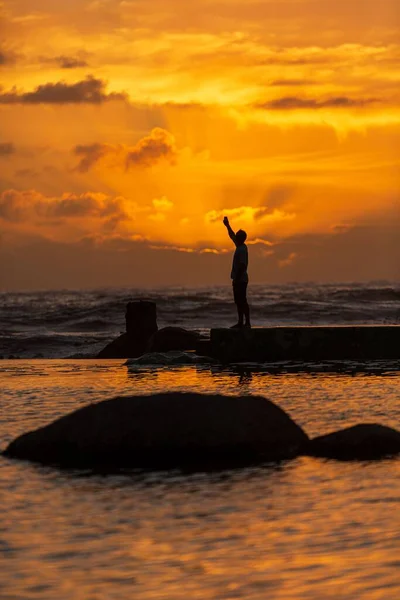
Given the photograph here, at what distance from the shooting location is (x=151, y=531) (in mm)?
6715

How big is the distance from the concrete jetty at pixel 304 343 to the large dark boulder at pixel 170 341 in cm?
189

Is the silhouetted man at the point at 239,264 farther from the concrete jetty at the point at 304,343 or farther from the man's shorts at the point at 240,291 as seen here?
the concrete jetty at the point at 304,343

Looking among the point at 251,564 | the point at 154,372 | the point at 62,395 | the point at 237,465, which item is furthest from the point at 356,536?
the point at 154,372

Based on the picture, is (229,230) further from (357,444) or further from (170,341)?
(357,444)

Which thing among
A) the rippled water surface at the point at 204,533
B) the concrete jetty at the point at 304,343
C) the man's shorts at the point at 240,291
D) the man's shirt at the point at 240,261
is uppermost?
the man's shirt at the point at 240,261

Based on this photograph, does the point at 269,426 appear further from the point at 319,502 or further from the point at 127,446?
the point at 319,502

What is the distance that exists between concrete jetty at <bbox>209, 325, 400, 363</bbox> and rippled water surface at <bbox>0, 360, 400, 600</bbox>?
10326mm

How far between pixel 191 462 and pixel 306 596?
3.97 meters

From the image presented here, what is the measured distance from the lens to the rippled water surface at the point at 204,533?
5.52m

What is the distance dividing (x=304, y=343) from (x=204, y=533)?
15.0 meters

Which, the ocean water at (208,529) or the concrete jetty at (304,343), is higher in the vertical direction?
the concrete jetty at (304,343)

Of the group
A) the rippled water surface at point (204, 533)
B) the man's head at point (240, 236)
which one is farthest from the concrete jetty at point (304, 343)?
the rippled water surface at point (204, 533)

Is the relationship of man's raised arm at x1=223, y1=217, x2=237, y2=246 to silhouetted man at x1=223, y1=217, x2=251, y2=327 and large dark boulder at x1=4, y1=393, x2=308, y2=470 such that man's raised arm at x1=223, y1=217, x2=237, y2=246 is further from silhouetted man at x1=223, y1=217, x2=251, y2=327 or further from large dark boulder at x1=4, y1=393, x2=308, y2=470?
large dark boulder at x1=4, y1=393, x2=308, y2=470

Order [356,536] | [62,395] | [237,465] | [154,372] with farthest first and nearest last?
[154,372] < [62,395] < [237,465] < [356,536]
